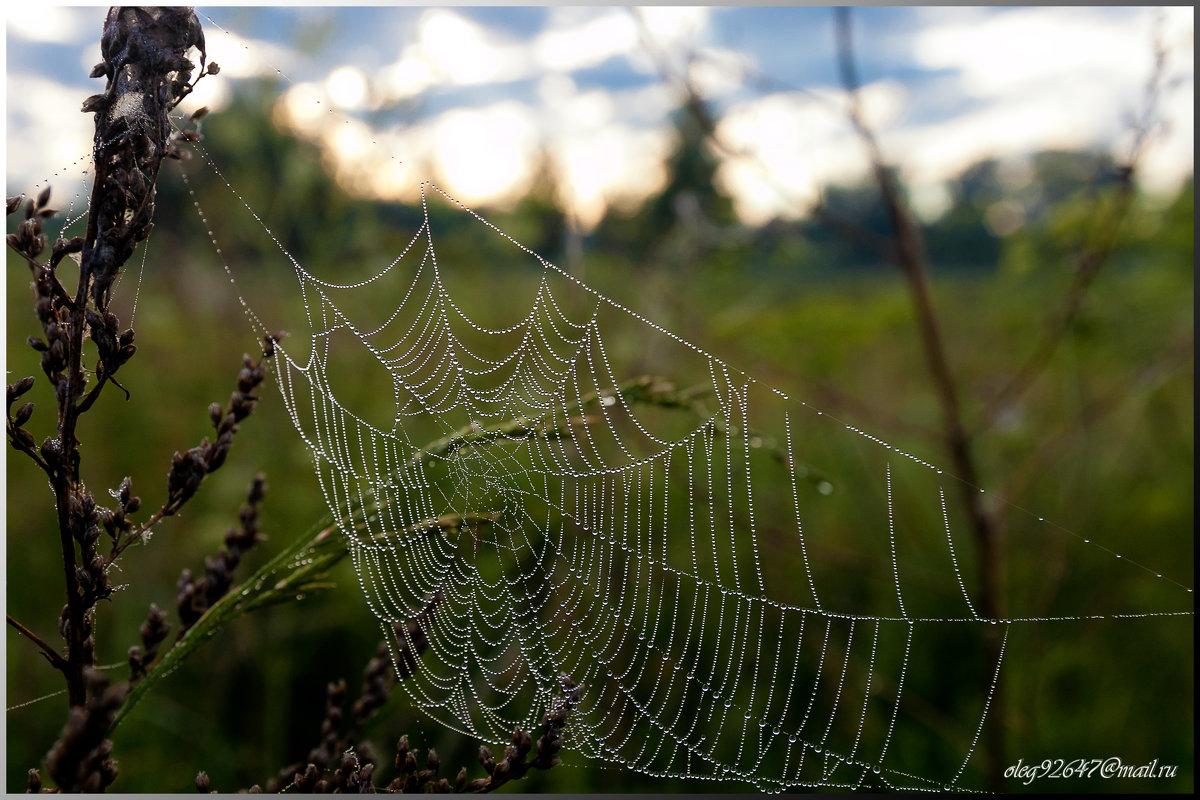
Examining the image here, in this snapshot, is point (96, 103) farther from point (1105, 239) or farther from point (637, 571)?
point (1105, 239)

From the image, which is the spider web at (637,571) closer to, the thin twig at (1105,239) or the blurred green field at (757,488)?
the blurred green field at (757,488)

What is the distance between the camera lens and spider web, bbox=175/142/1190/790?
7.80 ft

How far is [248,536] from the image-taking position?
144 cm

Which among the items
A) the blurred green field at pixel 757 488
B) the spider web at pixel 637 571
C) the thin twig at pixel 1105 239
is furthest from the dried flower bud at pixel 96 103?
the thin twig at pixel 1105 239

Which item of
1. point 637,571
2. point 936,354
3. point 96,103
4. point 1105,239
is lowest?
point 637,571

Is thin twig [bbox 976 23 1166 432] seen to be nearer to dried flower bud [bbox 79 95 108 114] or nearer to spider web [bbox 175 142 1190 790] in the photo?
spider web [bbox 175 142 1190 790]

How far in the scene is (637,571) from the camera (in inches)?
109

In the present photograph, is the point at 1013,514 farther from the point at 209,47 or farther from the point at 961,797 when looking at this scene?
the point at 209,47

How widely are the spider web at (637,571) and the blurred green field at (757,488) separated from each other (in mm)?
83

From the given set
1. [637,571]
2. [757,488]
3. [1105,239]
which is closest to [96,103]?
[637,571]

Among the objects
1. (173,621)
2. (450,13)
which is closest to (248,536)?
(450,13)

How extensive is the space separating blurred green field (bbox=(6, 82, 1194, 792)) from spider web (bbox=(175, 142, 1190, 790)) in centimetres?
8

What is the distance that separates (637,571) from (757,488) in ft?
3.84

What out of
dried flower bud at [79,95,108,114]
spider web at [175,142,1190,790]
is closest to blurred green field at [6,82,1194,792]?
spider web at [175,142,1190,790]
